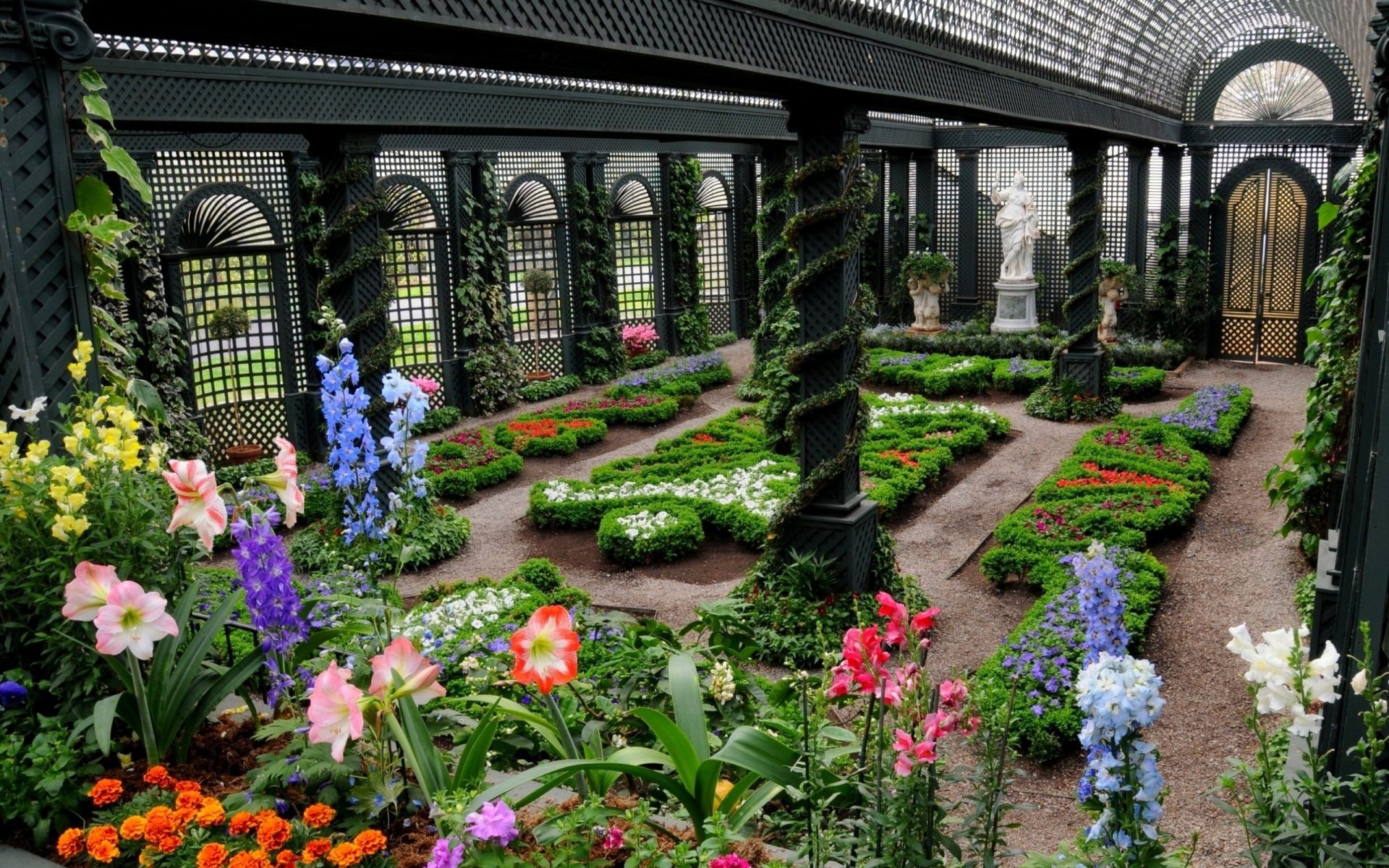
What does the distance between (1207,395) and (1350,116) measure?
7.17m

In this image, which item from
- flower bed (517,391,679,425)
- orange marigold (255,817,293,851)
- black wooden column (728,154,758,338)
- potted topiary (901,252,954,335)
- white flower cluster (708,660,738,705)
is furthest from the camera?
black wooden column (728,154,758,338)

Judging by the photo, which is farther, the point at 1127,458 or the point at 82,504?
the point at 1127,458

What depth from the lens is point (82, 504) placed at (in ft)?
10.2

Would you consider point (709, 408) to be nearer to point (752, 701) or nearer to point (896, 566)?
point (896, 566)

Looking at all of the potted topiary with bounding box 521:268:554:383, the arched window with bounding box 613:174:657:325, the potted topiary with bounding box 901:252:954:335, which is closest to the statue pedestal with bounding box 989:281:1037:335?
the potted topiary with bounding box 901:252:954:335

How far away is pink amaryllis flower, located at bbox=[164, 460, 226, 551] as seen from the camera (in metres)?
2.95

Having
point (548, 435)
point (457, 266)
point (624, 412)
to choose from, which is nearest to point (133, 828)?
point (548, 435)

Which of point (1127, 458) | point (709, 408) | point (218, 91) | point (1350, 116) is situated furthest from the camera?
point (1350, 116)

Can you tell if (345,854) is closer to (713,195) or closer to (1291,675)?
(1291,675)

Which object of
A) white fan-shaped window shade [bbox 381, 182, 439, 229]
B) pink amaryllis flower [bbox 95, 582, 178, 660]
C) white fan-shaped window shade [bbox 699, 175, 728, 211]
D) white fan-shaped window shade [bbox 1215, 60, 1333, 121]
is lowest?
pink amaryllis flower [bbox 95, 582, 178, 660]

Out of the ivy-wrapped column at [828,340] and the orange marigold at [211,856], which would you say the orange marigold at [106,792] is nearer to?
the orange marigold at [211,856]

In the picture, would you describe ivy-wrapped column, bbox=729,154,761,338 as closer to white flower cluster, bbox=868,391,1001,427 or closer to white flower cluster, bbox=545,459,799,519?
white flower cluster, bbox=868,391,1001,427

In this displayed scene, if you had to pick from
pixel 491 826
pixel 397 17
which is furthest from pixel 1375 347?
pixel 397 17

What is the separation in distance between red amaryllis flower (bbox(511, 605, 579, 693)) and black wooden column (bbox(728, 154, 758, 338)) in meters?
18.9
